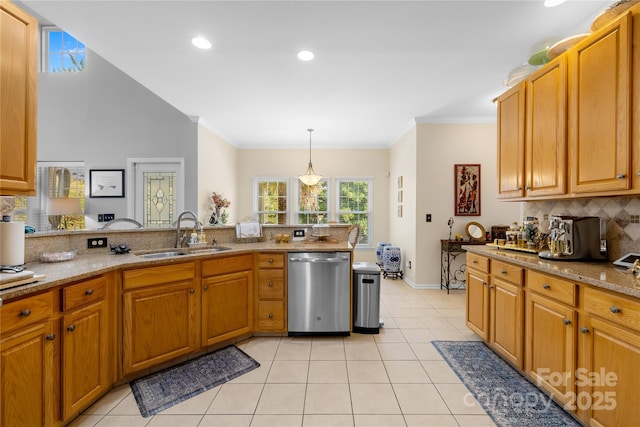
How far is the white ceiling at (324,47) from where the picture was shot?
2.13m

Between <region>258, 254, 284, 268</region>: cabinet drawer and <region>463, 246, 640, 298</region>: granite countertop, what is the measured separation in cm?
191

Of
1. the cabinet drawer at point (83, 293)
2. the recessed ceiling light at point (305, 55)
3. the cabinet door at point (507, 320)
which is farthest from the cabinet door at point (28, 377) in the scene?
the cabinet door at point (507, 320)

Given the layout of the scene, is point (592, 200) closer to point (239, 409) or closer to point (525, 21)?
→ point (525, 21)

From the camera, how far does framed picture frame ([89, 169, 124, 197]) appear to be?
4.86m

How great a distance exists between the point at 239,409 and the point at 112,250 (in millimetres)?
1735

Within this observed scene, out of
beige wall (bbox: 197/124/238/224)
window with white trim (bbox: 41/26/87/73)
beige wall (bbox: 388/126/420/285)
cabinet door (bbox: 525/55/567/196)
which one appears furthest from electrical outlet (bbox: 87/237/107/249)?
window with white trim (bbox: 41/26/87/73)

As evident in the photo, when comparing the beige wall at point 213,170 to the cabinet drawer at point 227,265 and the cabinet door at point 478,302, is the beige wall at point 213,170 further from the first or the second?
the cabinet door at point 478,302

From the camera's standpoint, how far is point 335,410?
71.4 inches

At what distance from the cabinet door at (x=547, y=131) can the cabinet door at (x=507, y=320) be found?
2.67 ft

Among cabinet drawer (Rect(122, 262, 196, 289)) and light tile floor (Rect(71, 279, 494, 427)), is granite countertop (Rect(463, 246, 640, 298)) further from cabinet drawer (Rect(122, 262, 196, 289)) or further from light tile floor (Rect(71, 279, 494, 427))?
cabinet drawer (Rect(122, 262, 196, 289))

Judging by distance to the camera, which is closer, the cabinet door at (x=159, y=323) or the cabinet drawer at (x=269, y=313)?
the cabinet door at (x=159, y=323)

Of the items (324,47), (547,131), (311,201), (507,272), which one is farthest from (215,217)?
(547,131)

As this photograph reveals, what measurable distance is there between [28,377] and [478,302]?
125 inches

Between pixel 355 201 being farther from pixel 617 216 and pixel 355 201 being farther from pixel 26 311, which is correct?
pixel 26 311
